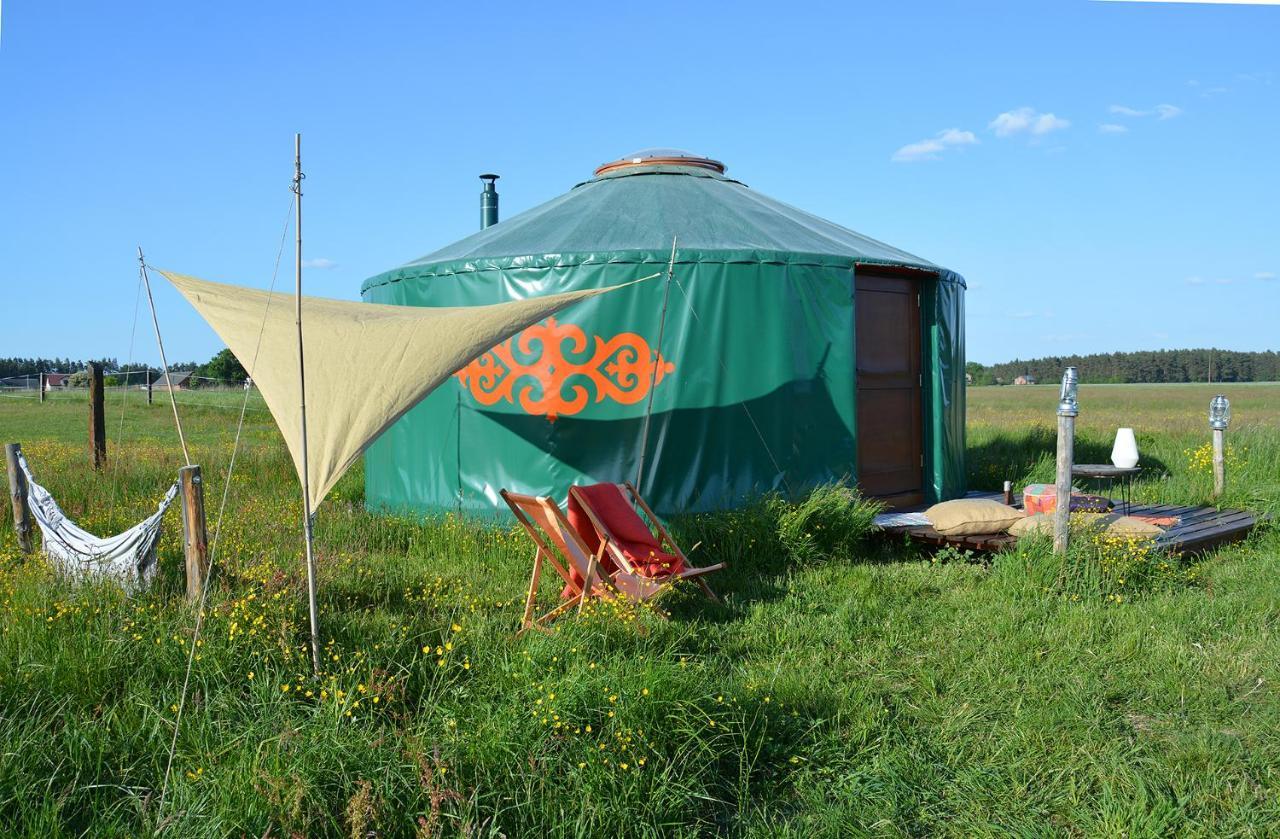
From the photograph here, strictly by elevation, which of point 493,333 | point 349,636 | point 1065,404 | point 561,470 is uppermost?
point 493,333

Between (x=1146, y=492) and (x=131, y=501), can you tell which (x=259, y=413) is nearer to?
(x=131, y=501)

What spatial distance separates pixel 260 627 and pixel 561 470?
10.0ft

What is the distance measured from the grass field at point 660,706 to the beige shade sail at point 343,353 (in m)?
0.68

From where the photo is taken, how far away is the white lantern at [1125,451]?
6.91m

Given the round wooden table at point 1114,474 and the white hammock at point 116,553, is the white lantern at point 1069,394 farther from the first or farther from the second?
the white hammock at point 116,553

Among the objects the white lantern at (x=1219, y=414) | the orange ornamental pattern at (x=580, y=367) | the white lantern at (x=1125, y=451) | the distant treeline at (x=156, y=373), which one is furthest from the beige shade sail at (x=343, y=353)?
the distant treeline at (x=156, y=373)

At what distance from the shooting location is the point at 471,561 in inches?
213

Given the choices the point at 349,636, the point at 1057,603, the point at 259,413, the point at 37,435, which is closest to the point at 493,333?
the point at 349,636

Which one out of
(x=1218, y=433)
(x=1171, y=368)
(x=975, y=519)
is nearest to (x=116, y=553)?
(x=975, y=519)

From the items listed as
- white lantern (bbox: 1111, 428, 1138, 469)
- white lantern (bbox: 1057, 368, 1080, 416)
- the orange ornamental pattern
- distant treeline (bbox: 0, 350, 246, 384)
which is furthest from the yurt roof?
distant treeline (bbox: 0, 350, 246, 384)

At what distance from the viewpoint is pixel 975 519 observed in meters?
5.70

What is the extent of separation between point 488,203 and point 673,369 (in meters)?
4.02

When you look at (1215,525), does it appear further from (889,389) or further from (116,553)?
(116,553)

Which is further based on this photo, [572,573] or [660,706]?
[572,573]
